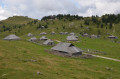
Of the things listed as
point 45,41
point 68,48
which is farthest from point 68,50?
point 45,41

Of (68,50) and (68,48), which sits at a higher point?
(68,48)

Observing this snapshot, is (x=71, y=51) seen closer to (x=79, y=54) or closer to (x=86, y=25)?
(x=79, y=54)

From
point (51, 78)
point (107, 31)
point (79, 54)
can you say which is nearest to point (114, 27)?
point (107, 31)

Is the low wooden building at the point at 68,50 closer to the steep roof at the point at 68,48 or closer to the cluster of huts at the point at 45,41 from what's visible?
the steep roof at the point at 68,48

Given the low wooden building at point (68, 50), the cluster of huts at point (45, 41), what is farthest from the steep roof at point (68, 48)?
the cluster of huts at point (45, 41)

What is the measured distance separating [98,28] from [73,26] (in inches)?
1340

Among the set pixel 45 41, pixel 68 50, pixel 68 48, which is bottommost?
pixel 68 50

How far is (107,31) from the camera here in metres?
144

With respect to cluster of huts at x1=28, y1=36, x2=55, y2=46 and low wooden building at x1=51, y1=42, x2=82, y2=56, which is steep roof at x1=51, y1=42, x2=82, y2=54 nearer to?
low wooden building at x1=51, y1=42, x2=82, y2=56

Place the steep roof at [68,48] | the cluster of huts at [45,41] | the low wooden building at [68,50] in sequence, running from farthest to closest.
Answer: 1. the cluster of huts at [45,41]
2. the steep roof at [68,48]
3. the low wooden building at [68,50]

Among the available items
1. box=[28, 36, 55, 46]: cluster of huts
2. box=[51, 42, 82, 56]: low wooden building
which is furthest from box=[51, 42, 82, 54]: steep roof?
box=[28, 36, 55, 46]: cluster of huts

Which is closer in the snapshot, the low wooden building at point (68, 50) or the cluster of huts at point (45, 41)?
the low wooden building at point (68, 50)

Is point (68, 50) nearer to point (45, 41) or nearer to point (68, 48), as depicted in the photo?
point (68, 48)

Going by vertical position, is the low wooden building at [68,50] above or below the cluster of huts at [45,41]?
below
